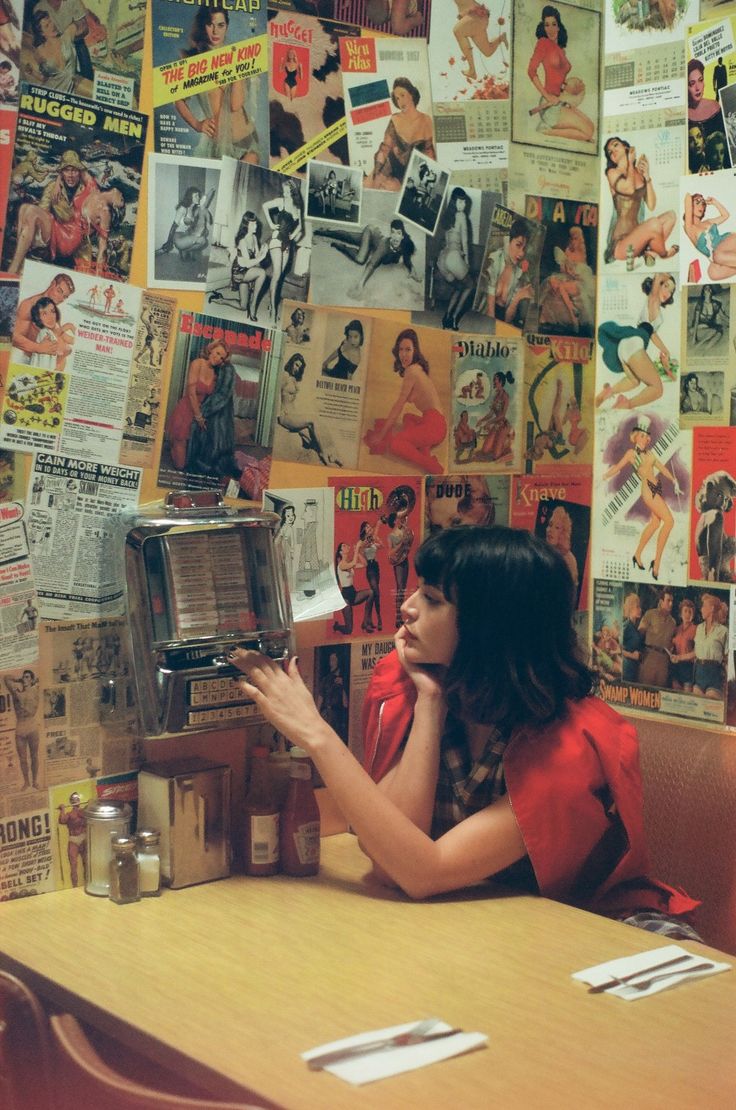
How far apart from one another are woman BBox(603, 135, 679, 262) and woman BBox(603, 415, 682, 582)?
0.33 meters

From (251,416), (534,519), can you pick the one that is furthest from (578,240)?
(251,416)

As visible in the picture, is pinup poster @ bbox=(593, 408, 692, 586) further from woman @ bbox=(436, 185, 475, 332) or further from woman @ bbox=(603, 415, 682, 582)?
woman @ bbox=(436, 185, 475, 332)

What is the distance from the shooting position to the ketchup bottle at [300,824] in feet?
7.05

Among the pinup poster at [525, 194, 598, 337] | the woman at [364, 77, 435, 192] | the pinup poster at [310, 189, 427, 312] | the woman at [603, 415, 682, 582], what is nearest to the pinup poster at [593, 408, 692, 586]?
the woman at [603, 415, 682, 582]

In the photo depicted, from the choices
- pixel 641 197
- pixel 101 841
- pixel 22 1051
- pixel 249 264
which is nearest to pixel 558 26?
pixel 641 197

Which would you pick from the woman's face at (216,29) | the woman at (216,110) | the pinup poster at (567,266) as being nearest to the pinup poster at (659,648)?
the pinup poster at (567,266)

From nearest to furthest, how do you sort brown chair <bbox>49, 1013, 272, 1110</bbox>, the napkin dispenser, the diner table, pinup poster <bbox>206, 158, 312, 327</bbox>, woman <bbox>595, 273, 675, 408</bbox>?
brown chair <bbox>49, 1013, 272, 1110</bbox>, the diner table, the napkin dispenser, pinup poster <bbox>206, 158, 312, 327</bbox>, woman <bbox>595, 273, 675, 408</bbox>

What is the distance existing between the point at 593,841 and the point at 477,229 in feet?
3.85

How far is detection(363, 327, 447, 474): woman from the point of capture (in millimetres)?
2424

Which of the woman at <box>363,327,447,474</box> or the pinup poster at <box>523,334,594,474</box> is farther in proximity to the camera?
the pinup poster at <box>523,334,594,474</box>

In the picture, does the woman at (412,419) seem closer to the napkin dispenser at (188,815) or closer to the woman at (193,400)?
the woman at (193,400)

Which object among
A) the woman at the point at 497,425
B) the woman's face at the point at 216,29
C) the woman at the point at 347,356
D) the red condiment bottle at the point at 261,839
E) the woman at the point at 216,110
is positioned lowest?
the red condiment bottle at the point at 261,839

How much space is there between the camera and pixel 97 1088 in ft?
4.10

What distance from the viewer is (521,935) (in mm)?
1875
